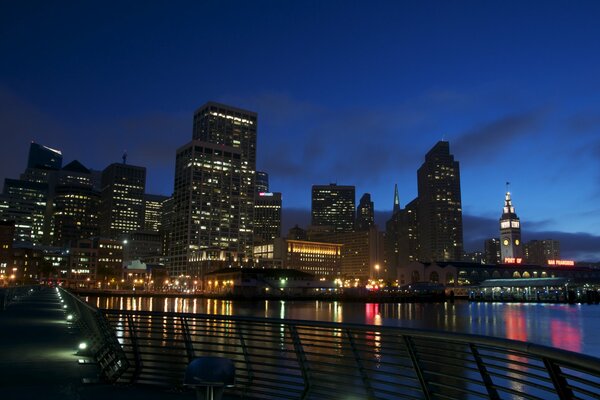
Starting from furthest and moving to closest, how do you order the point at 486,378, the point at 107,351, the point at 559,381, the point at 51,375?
the point at 107,351 → the point at 51,375 → the point at 486,378 → the point at 559,381

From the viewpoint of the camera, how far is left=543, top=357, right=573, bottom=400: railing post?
165 inches

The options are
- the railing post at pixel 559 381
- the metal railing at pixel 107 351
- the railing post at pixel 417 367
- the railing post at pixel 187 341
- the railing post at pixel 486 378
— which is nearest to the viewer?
the railing post at pixel 559 381

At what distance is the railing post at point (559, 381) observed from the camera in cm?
420

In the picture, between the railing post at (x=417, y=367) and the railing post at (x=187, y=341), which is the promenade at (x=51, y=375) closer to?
the railing post at (x=187, y=341)

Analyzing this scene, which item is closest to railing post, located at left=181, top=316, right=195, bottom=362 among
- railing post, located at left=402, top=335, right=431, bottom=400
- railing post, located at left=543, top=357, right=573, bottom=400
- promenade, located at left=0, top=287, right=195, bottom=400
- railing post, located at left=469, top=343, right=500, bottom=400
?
promenade, located at left=0, top=287, right=195, bottom=400

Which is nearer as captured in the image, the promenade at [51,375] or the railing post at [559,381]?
the railing post at [559,381]

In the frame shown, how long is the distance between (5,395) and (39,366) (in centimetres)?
364

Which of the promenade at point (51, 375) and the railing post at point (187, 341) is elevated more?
the railing post at point (187, 341)

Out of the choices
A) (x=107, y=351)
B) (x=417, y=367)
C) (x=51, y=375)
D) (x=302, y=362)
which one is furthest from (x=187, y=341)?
(x=417, y=367)

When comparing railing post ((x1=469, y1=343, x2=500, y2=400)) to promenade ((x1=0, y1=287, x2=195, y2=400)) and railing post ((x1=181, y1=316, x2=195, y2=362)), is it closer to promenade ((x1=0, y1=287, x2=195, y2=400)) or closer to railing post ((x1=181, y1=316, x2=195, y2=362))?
promenade ((x1=0, y1=287, x2=195, y2=400))

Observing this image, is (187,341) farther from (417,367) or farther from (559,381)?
(559,381)

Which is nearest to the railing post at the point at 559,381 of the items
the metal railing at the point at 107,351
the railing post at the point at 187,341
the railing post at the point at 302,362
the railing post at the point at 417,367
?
the railing post at the point at 417,367

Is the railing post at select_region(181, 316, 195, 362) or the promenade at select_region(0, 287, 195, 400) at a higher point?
the railing post at select_region(181, 316, 195, 362)

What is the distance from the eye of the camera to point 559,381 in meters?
4.23
